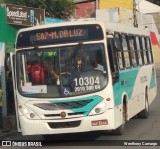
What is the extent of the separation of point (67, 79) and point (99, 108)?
0.91 m

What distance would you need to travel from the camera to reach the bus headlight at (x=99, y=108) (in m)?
10.8

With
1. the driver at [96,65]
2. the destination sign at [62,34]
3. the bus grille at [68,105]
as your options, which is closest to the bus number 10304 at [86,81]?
the driver at [96,65]

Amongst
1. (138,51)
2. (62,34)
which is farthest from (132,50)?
(62,34)

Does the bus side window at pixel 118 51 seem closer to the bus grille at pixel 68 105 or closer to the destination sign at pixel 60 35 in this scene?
the destination sign at pixel 60 35

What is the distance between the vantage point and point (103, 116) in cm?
1080

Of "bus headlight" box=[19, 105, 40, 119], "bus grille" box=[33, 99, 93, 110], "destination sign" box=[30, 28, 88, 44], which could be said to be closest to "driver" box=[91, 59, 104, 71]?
"destination sign" box=[30, 28, 88, 44]

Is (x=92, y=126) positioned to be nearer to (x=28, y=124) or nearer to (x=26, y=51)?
(x=28, y=124)

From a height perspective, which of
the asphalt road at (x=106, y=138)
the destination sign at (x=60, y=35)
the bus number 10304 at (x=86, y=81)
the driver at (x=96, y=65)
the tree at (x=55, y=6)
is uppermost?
the tree at (x=55, y=6)

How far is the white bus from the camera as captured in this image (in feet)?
35.5

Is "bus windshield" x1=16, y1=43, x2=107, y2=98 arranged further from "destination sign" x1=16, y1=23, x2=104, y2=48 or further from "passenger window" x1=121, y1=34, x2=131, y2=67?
"passenger window" x1=121, y1=34, x2=131, y2=67

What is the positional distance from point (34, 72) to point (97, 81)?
137 centimetres

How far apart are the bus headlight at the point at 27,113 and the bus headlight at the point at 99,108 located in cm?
117

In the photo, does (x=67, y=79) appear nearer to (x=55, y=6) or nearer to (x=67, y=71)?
(x=67, y=71)

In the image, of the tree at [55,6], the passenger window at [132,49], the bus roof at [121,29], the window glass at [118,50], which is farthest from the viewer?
the tree at [55,6]
